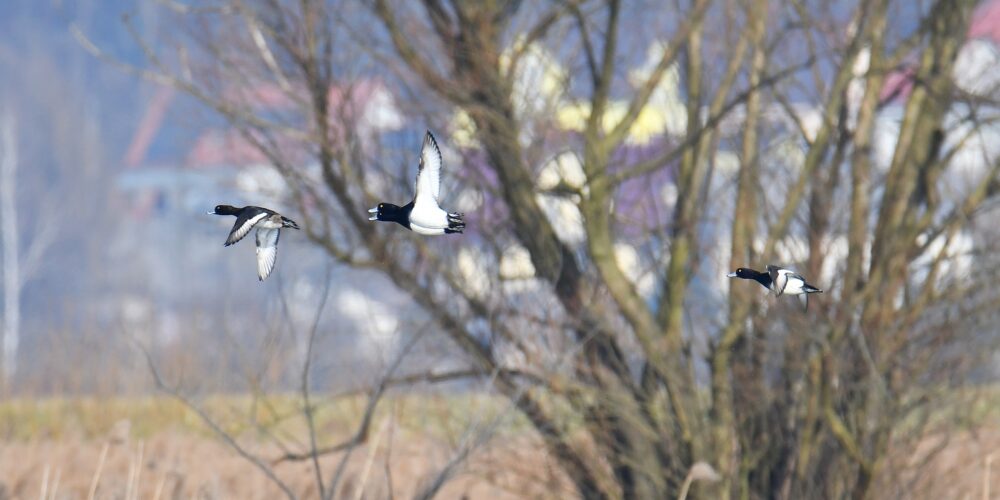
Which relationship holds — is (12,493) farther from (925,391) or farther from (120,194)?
(120,194)

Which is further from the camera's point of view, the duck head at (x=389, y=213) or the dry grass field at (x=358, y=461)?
the dry grass field at (x=358, y=461)

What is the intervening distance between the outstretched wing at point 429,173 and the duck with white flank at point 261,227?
24cm

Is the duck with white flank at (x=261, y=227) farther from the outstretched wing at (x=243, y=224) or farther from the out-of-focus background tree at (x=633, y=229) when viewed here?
the out-of-focus background tree at (x=633, y=229)

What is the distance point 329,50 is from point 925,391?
3.58m

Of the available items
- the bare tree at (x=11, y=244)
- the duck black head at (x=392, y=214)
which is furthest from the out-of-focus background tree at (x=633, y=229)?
the bare tree at (x=11, y=244)

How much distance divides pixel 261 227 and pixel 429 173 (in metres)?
0.33

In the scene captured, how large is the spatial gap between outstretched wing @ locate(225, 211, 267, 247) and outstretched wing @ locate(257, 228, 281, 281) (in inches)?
2.5

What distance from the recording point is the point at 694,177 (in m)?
8.44

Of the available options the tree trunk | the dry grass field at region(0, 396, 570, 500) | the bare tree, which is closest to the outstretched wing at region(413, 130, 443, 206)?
the dry grass field at region(0, 396, 570, 500)

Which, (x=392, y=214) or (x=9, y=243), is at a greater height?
(x=9, y=243)

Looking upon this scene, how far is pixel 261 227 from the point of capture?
2.86 m

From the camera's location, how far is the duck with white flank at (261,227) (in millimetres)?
2715

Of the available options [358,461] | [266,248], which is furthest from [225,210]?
[358,461]

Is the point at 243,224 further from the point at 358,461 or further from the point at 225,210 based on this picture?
the point at 358,461
